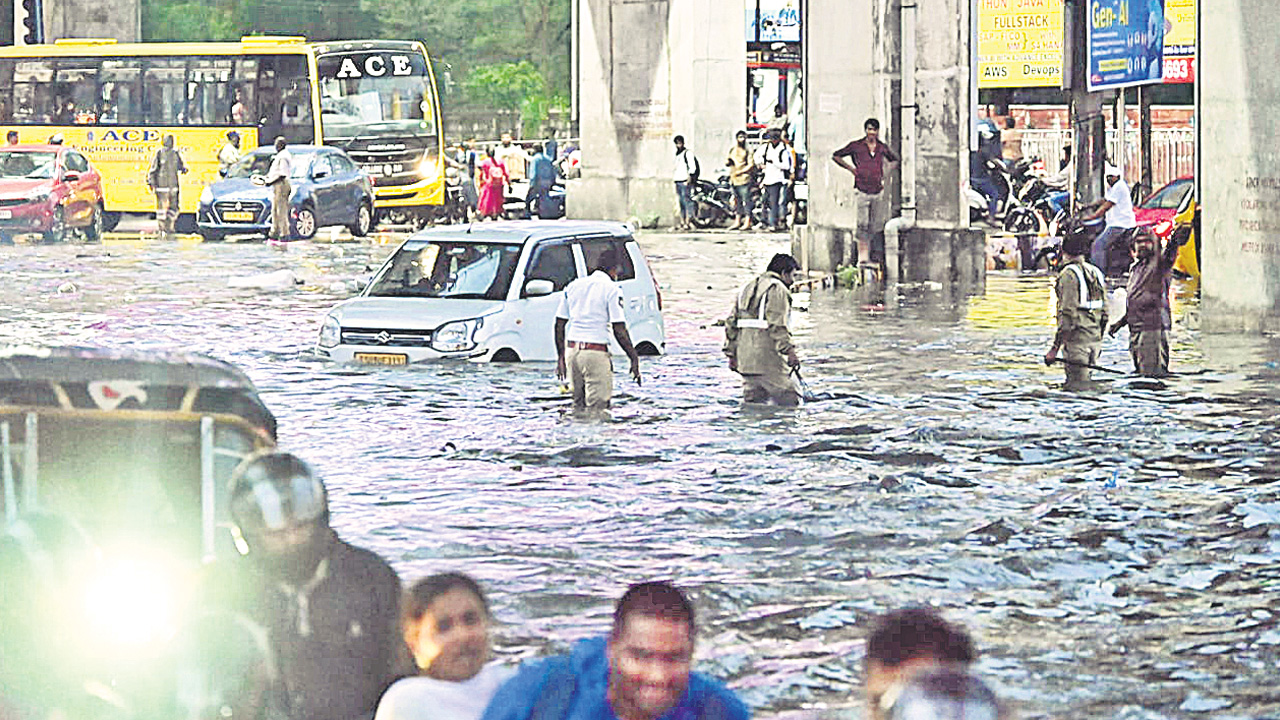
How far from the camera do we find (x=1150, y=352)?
19.3m

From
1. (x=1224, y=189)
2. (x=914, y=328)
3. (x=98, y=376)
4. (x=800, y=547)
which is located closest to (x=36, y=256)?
(x=914, y=328)

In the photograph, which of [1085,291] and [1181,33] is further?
[1181,33]

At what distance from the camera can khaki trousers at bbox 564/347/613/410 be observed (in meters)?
17.1

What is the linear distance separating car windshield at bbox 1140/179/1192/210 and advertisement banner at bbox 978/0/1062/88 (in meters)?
21.5

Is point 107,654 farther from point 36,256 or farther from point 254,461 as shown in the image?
point 36,256

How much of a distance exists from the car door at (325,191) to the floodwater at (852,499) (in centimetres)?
1665

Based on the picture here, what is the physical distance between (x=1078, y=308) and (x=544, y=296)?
467 cm

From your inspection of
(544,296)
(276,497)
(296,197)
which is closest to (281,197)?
(296,197)

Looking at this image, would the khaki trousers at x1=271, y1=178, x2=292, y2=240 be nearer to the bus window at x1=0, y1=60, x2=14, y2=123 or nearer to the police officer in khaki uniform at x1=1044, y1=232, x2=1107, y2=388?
the bus window at x1=0, y1=60, x2=14, y2=123

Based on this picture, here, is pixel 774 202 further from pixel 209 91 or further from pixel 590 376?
pixel 590 376

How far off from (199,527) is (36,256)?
31.8 meters

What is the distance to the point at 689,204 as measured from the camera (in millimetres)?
46281

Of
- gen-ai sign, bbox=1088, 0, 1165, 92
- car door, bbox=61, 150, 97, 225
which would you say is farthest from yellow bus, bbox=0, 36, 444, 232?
gen-ai sign, bbox=1088, 0, 1165, 92

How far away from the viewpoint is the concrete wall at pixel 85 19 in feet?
197
